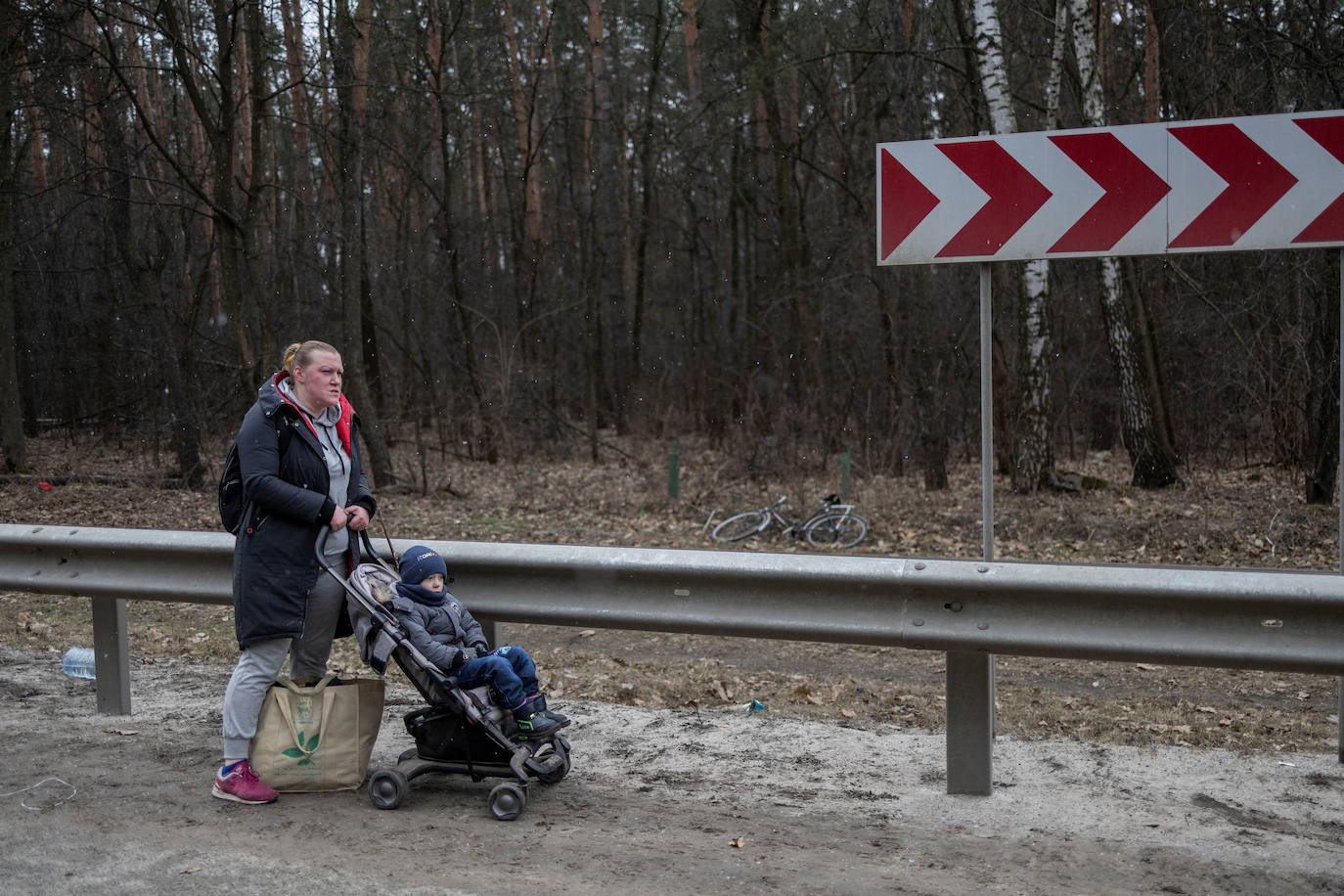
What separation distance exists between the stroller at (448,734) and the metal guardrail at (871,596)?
2.07 feet

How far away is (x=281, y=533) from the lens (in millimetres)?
5172

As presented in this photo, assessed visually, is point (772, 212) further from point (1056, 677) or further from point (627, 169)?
point (1056, 677)

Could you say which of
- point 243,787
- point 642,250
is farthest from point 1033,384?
point 642,250

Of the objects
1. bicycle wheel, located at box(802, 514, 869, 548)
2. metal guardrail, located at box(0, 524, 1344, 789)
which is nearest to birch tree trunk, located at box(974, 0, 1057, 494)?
bicycle wheel, located at box(802, 514, 869, 548)

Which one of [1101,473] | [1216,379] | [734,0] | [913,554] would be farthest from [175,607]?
[734,0]

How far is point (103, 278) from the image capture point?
31.9 m

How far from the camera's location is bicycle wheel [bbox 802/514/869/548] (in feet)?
44.5

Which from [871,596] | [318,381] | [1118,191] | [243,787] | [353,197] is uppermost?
[353,197]

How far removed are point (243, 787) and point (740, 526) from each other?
9713 millimetres

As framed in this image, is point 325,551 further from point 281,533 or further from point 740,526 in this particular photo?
point 740,526

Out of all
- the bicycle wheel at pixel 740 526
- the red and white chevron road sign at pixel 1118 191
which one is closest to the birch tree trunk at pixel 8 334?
the bicycle wheel at pixel 740 526

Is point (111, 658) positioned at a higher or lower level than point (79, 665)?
higher

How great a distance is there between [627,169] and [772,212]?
5.76 metres

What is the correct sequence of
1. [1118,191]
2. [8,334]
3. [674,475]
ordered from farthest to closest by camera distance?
1. [8,334]
2. [674,475]
3. [1118,191]
